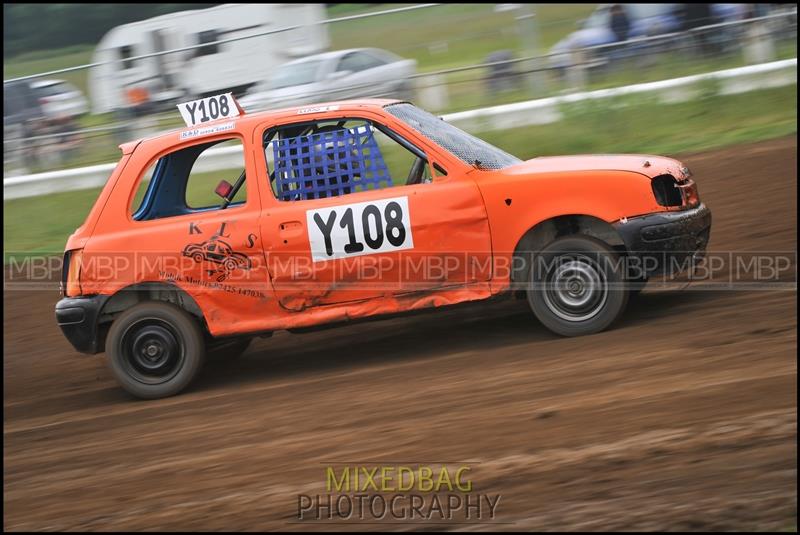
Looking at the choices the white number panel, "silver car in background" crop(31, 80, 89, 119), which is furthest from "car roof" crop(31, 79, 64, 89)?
the white number panel

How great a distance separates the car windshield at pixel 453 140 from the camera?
673cm

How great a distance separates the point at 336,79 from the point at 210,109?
8.37 metres

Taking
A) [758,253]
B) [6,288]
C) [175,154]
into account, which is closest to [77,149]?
[6,288]

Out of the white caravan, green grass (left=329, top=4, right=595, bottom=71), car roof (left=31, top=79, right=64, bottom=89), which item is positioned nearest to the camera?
green grass (left=329, top=4, right=595, bottom=71)

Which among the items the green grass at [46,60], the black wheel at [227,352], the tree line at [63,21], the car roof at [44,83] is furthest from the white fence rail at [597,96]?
the tree line at [63,21]

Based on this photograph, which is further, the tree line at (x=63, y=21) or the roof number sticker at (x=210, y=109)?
the tree line at (x=63, y=21)

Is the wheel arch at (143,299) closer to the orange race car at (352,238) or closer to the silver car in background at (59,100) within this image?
the orange race car at (352,238)

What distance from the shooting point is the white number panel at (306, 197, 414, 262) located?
6.53m

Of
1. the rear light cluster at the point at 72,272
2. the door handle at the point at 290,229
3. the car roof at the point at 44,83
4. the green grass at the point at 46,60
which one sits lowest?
the rear light cluster at the point at 72,272

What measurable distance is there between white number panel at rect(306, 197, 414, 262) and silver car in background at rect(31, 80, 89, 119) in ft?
32.7

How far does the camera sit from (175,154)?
7.39 meters

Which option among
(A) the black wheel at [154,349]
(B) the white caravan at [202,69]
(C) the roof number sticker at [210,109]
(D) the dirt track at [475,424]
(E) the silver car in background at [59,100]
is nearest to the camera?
(D) the dirt track at [475,424]

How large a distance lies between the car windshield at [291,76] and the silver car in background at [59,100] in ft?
9.99

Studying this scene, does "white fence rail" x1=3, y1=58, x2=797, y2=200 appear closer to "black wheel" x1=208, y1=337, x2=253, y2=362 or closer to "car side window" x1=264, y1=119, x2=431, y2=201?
"black wheel" x1=208, y1=337, x2=253, y2=362
